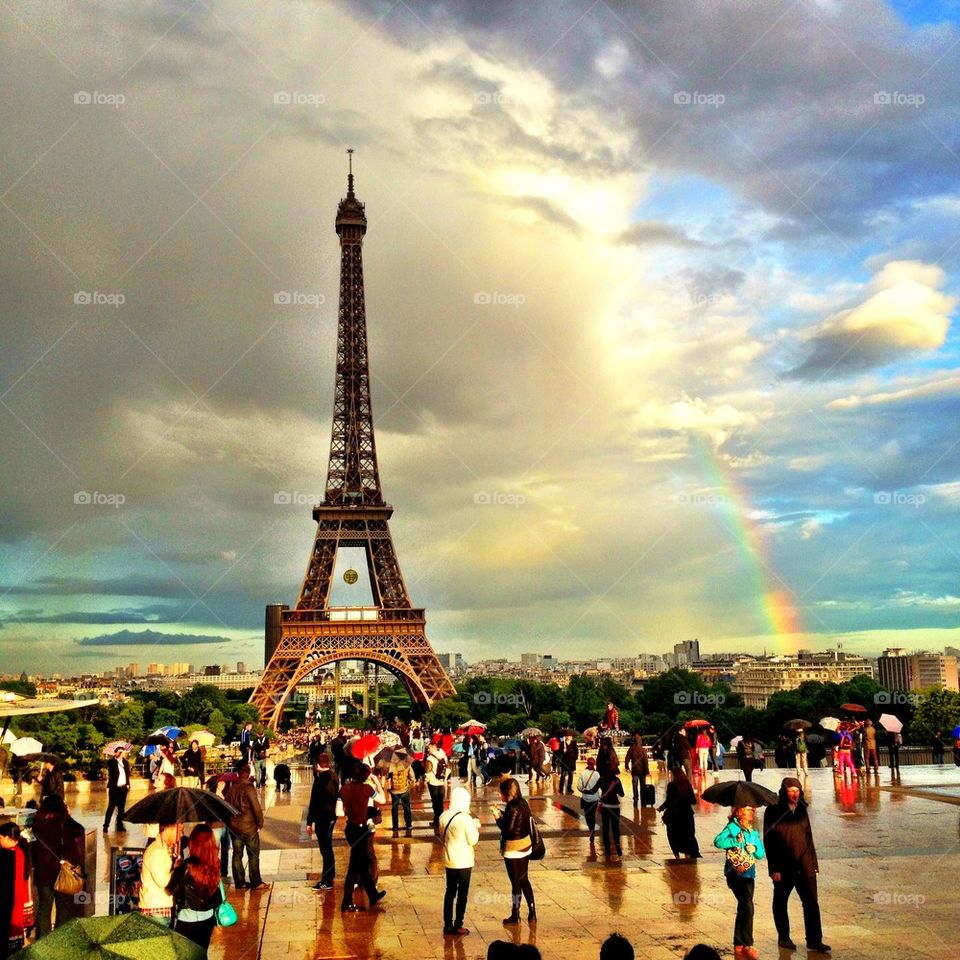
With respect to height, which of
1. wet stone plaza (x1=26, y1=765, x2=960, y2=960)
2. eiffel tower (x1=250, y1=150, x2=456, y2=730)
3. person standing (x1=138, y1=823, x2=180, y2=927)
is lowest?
wet stone plaza (x1=26, y1=765, x2=960, y2=960)

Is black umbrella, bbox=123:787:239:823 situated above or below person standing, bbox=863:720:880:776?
above

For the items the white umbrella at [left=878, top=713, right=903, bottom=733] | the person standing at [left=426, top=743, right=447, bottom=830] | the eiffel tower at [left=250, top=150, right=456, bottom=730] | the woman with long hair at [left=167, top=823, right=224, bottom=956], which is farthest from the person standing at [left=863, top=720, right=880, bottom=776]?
the eiffel tower at [left=250, top=150, right=456, bottom=730]

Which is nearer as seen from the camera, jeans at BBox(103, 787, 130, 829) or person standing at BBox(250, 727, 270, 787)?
jeans at BBox(103, 787, 130, 829)

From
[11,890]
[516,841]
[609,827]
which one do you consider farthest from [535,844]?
[11,890]

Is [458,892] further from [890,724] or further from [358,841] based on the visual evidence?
[890,724]

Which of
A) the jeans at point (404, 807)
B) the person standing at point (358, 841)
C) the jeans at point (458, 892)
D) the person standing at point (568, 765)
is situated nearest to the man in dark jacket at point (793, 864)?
the jeans at point (458, 892)

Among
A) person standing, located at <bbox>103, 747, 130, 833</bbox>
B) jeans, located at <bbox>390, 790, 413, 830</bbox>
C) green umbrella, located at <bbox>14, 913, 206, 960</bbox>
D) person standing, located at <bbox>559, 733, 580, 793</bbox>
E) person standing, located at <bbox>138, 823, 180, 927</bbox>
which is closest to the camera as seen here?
green umbrella, located at <bbox>14, 913, 206, 960</bbox>

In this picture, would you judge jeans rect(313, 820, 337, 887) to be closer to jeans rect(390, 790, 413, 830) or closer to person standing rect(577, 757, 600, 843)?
person standing rect(577, 757, 600, 843)
